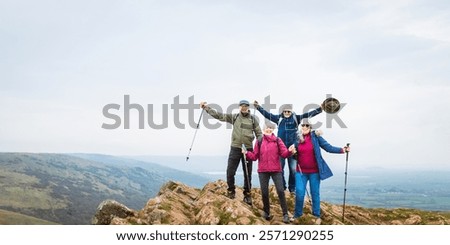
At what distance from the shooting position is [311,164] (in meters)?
15.8

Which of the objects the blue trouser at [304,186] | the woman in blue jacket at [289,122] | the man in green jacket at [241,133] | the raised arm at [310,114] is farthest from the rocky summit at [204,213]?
the raised arm at [310,114]

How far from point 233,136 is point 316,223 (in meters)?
4.79

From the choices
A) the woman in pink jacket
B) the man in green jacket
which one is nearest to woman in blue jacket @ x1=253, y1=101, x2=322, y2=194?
the man in green jacket

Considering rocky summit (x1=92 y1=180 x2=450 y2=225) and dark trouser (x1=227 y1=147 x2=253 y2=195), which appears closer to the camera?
rocky summit (x1=92 y1=180 x2=450 y2=225)

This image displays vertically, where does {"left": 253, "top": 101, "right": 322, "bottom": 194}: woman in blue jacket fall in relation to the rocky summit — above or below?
above

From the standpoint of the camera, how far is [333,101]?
17516 millimetres

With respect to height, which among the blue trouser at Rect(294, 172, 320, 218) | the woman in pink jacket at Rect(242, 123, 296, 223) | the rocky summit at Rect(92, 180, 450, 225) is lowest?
the rocky summit at Rect(92, 180, 450, 225)

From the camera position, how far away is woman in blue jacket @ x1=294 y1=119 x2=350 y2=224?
1580 centimetres

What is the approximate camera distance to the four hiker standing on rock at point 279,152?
15.4m

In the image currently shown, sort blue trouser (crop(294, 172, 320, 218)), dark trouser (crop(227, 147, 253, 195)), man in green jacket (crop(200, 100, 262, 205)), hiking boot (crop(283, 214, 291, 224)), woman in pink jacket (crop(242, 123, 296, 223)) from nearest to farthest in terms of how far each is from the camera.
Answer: woman in pink jacket (crop(242, 123, 296, 223)) → hiking boot (crop(283, 214, 291, 224)) → blue trouser (crop(294, 172, 320, 218)) → man in green jacket (crop(200, 100, 262, 205)) → dark trouser (crop(227, 147, 253, 195))

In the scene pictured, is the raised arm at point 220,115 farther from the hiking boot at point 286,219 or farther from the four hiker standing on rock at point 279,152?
the hiking boot at point 286,219

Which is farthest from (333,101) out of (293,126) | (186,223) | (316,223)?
(186,223)

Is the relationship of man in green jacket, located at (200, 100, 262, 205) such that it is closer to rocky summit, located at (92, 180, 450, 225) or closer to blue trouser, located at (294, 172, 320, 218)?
rocky summit, located at (92, 180, 450, 225)
